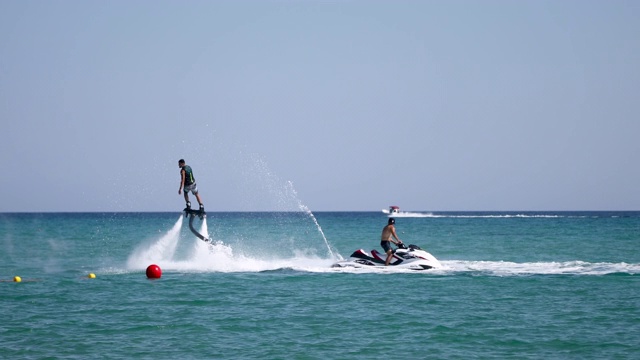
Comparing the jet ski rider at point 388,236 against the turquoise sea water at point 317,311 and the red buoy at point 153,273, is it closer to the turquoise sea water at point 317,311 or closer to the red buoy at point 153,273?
the turquoise sea water at point 317,311

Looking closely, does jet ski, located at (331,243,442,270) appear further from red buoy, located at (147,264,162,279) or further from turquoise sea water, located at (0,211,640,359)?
red buoy, located at (147,264,162,279)

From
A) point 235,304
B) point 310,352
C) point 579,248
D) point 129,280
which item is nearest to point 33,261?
point 129,280

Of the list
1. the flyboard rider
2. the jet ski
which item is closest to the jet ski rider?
the jet ski

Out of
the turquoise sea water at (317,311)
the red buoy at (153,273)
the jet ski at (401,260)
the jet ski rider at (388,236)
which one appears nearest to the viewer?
the turquoise sea water at (317,311)

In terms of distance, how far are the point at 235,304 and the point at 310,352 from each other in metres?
6.19

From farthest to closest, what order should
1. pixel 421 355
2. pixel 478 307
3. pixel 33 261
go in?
1. pixel 33 261
2. pixel 478 307
3. pixel 421 355

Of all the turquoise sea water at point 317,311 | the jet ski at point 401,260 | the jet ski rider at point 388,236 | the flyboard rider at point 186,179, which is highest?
the flyboard rider at point 186,179

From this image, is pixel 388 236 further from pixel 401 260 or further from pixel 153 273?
pixel 153 273

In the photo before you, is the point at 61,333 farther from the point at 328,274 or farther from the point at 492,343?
the point at 328,274

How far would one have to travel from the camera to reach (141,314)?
19922mm

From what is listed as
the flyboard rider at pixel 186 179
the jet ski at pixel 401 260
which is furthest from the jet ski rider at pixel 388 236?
the flyboard rider at pixel 186 179

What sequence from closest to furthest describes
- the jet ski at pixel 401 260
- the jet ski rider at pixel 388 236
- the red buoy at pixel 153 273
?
the red buoy at pixel 153 273 < the jet ski rider at pixel 388 236 < the jet ski at pixel 401 260

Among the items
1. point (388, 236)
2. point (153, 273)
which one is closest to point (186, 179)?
point (153, 273)

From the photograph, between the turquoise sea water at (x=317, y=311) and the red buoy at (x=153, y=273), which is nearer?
the turquoise sea water at (x=317, y=311)
